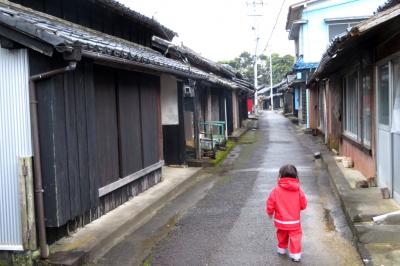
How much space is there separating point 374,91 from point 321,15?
19.6m

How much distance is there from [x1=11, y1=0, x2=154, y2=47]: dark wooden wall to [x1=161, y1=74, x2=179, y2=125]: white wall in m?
1.34

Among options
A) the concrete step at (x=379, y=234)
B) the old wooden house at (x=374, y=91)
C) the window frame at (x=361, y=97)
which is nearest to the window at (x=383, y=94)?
the old wooden house at (x=374, y=91)

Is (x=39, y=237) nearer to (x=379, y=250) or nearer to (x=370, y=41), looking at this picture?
(x=379, y=250)

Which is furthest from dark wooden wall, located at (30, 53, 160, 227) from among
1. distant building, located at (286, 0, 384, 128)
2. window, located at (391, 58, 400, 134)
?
distant building, located at (286, 0, 384, 128)

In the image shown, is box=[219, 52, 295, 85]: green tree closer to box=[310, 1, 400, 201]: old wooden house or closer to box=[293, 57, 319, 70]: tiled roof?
box=[293, 57, 319, 70]: tiled roof

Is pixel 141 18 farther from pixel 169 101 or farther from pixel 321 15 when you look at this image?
pixel 321 15

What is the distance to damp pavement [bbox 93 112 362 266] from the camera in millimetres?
6535

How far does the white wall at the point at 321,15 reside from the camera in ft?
90.5

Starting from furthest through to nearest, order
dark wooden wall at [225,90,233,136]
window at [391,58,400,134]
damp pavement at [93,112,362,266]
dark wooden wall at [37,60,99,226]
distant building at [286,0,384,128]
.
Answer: distant building at [286,0,384,128] < dark wooden wall at [225,90,233,136] < window at [391,58,400,134] < damp pavement at [93,112,362,266] < dark wooden wall at [37,60,99,226]

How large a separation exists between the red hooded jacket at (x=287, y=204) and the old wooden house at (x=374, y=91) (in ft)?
7.26

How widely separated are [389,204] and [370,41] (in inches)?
127

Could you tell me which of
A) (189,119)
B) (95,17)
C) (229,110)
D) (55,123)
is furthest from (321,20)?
(55,123)

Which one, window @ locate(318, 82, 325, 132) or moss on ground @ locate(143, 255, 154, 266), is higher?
window @ locate(318, 82, 325, 132)

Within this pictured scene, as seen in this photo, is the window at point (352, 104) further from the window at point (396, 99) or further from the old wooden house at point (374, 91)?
the window at point (396, 99)
